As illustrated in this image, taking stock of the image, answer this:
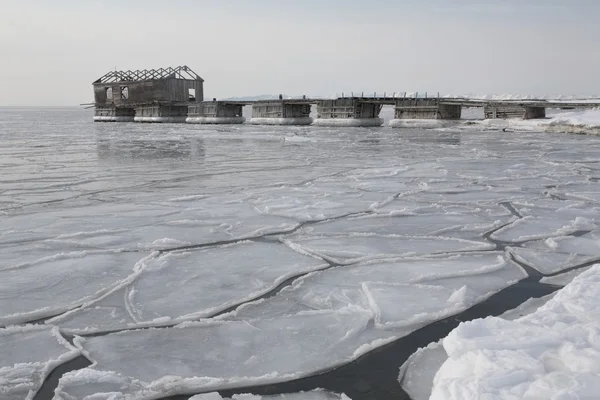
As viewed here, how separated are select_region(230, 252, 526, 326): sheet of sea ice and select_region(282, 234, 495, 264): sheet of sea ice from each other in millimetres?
222

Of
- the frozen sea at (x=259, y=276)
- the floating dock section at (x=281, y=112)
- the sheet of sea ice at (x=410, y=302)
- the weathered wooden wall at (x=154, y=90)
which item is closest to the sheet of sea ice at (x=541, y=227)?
the frozen sea at (x=259, y=276)

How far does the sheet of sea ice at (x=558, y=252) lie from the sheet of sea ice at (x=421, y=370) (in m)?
1.83

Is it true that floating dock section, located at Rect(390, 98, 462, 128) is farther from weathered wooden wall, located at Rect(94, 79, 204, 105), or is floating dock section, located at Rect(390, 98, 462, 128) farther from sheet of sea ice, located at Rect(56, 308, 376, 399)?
sheet of sea ice, located at Rect(56, 308, 376, 399)

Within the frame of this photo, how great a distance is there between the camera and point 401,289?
142 inches

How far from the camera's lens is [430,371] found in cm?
249

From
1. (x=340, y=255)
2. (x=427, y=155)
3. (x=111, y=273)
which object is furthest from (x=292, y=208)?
(x=427, y=155)

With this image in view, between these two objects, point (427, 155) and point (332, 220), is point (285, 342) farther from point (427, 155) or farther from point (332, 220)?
point (427, 155)

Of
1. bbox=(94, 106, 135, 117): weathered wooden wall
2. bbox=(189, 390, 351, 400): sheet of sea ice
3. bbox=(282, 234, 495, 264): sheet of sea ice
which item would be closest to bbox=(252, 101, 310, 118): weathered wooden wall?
bbox=(94, 106, 135, 117): weathered wooden wall

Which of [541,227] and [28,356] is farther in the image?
[541,227]

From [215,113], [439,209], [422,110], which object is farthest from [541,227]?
[215,113]

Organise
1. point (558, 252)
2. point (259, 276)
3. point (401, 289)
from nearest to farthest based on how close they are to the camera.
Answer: point (401, 289)
point (259, 276)
point (558, 252)

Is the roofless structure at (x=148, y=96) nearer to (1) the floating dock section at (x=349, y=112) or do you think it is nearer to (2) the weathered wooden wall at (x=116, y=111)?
(2) the weathered wooden wall at (x=116, y=111)

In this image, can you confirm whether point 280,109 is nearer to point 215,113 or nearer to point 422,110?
point 215,113

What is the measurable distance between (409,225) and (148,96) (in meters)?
43.6
